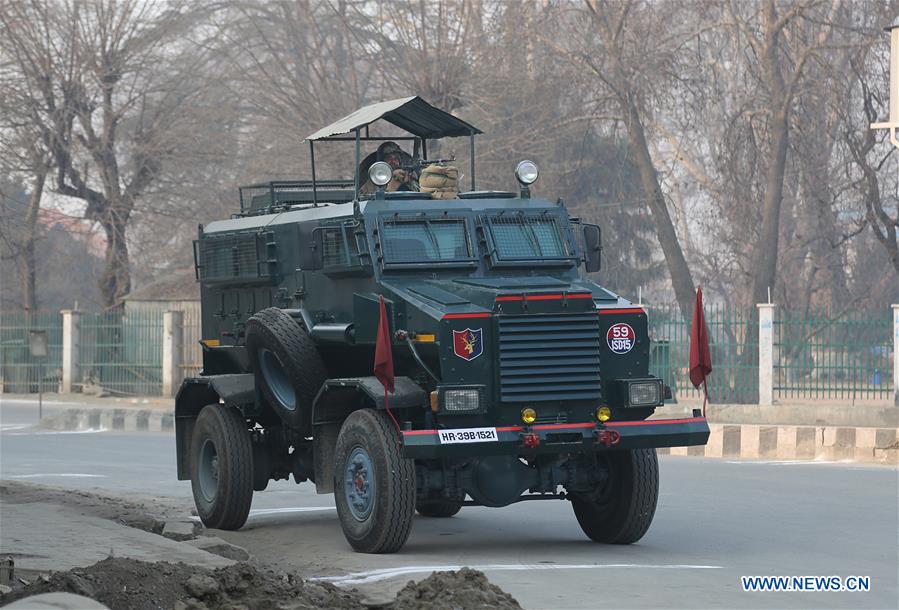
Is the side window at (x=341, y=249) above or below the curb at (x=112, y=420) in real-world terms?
above

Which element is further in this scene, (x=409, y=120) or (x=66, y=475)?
(x=66, y=475)

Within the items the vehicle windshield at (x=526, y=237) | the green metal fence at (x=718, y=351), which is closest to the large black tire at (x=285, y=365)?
the vehicle windshield at (x=526, y=237)

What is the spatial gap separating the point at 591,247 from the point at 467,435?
8.83 ft

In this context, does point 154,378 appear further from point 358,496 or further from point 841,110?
point 358,496

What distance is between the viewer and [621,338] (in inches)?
458

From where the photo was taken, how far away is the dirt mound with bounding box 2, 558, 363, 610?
7988 millimetres

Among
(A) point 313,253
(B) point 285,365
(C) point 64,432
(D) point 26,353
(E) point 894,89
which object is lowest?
(C) point 64,432

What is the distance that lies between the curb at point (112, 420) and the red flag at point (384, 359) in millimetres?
17324

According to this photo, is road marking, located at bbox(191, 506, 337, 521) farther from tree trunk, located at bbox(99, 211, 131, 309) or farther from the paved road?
tree trunk, located at bbox(99, 211, 131, 309)

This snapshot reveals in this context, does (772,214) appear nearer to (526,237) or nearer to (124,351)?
(124,351)

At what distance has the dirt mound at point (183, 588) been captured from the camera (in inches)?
314

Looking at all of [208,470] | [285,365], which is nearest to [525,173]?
[285,365]

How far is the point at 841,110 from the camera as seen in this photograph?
30297mm

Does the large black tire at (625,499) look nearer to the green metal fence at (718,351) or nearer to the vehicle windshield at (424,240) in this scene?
the vehicle windshield at (424,240)
